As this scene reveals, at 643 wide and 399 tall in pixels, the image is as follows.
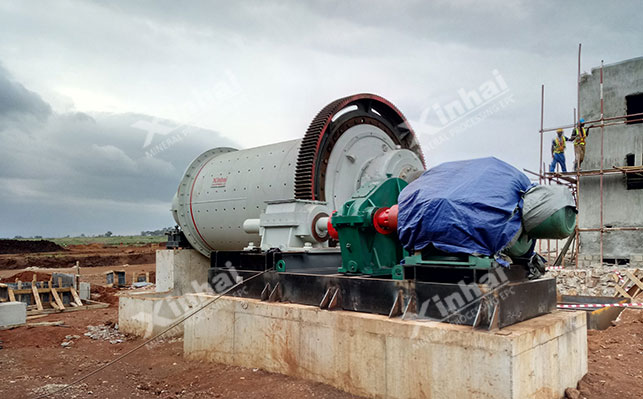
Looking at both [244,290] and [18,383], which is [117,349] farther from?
[244,290]

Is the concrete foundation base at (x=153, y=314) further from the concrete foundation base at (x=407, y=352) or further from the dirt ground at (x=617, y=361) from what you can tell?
the dirt ground at (x=617, y=361)

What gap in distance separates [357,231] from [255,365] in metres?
2.08

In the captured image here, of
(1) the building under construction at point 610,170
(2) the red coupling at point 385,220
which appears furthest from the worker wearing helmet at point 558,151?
(2) the red coupling at point 385,220

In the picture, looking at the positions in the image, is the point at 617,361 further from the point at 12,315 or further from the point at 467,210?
the point at 12,315

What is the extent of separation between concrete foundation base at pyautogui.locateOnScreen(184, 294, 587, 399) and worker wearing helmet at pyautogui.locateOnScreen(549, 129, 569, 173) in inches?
429

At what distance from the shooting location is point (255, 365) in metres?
6.07

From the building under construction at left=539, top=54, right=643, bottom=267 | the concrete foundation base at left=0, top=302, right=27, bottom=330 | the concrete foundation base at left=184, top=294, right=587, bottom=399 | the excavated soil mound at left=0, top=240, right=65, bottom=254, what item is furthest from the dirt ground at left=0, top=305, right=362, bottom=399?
the excavated soil mound at left=0, top=240, right=65, bottom=254

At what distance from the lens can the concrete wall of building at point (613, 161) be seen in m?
14.5

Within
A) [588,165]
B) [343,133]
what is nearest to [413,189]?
[343,133]

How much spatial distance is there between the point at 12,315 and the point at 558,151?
14.8 m

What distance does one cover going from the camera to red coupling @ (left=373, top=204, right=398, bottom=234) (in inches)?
212

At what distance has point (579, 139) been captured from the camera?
15.0 metres

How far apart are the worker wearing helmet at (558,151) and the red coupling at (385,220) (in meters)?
11.3

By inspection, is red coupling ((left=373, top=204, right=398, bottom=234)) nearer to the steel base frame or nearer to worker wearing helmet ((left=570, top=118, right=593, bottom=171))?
the steel base frame
